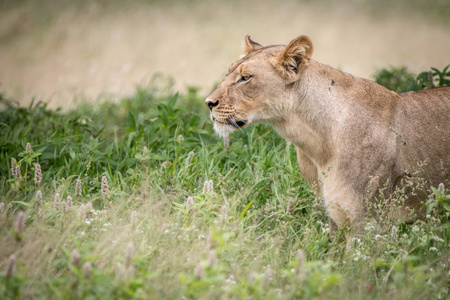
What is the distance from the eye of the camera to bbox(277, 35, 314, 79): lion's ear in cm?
433

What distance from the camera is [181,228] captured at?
3773 millimetres

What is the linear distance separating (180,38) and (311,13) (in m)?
3.41

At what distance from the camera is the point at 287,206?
441 centimetres

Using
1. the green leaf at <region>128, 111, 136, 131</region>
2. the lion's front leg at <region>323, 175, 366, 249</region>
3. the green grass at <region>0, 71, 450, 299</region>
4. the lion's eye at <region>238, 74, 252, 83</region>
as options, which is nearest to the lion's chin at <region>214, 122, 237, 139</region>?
the lion's eye at <region>238, 74, 252, 83</region>

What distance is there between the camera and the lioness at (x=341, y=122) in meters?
4.23

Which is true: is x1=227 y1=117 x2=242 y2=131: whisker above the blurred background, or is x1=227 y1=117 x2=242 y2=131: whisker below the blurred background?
below

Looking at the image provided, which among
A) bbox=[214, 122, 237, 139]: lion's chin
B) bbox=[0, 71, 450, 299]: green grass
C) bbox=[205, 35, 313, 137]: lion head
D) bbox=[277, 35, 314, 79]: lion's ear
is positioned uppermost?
bbox=[277, 35, 314, 79]: lion's ear

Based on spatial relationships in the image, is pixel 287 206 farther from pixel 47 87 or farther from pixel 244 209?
pixel 47 87

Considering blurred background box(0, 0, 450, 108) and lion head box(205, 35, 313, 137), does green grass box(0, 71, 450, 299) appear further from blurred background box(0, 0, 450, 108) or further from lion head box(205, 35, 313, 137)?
blurred background box(0, 0, 450, 108)

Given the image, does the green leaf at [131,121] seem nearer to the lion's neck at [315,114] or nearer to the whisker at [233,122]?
the whisker at [233,122]

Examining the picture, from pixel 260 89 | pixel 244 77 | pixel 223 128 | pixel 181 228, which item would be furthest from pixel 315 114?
pixel 181 228

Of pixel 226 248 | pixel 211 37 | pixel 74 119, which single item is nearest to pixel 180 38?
pixel 211 37

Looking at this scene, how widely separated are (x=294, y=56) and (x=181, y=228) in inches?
60.4

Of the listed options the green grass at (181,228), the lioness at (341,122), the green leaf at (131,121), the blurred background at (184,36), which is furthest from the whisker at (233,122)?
the blurred background at (184,36)
